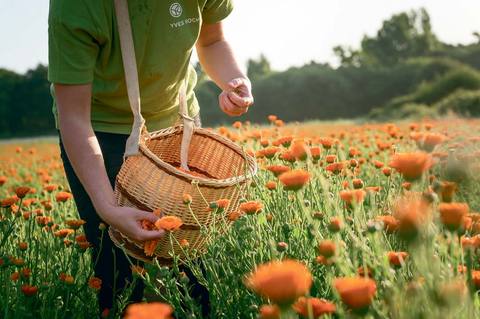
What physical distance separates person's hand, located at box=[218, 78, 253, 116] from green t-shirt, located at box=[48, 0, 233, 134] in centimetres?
21

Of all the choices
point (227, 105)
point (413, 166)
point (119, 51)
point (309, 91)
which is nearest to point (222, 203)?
point (227, 105)

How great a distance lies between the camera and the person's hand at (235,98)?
2.13 meters

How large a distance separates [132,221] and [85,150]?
0.28 m

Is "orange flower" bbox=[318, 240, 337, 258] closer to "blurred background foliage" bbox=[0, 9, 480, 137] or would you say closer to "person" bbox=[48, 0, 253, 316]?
"person" bbox=[48, 0, 253, 316]

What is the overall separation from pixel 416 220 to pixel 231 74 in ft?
4.97

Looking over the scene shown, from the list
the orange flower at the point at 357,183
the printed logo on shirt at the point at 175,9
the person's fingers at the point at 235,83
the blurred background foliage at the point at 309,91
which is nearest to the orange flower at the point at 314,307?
the orange flower at the point at 357,183

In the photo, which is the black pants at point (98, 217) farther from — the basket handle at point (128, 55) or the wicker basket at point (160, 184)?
the basket handle at point (128, 55)

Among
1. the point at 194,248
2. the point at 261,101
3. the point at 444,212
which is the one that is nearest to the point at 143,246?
the point at 194,248

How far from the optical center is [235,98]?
6.98 feet

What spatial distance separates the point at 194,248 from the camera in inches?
79.8

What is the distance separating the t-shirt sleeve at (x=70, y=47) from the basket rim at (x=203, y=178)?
273mm

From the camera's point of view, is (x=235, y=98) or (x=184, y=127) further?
(x=184, y=127)

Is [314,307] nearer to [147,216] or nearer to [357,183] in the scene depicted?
[147,216]

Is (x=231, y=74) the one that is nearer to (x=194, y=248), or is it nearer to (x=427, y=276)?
(x=194, y=248)
